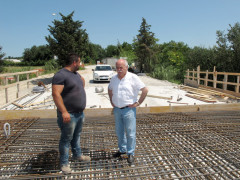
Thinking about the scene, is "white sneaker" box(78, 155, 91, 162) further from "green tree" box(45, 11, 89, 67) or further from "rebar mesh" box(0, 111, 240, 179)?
"green tree" box(45, 11, 89, 67)

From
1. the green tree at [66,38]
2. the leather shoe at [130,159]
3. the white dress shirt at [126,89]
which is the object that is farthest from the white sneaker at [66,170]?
the green tree at [66,38]

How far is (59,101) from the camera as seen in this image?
7.63ft

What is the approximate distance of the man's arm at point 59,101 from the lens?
7.59 feet

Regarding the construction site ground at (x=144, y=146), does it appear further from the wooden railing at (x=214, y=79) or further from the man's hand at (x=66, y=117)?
the wooden railing at (x=214, y=79)

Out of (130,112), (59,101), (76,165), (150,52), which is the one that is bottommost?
(76,165)

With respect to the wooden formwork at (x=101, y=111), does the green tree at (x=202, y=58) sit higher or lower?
higher

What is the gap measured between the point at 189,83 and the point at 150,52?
573 inches

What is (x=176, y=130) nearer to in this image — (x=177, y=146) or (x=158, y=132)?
(x=158, y=132)

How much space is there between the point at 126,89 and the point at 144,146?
4.22 feet

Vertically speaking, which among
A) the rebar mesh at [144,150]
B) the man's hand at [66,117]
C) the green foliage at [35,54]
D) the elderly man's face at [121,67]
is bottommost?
the rebar mesh at [144,150]

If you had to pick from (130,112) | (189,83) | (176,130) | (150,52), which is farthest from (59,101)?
(150,52)

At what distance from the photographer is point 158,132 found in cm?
406

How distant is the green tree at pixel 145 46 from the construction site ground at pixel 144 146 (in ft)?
74.6

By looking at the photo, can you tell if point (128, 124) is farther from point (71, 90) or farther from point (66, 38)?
point (66, 38)
